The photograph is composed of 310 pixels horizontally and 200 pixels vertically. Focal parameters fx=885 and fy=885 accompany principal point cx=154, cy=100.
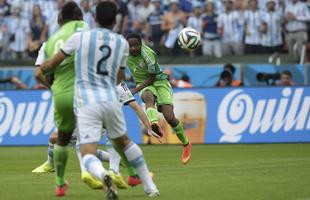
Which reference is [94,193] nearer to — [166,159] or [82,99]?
[82,99]

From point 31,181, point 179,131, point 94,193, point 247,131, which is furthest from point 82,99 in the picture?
point 247,131

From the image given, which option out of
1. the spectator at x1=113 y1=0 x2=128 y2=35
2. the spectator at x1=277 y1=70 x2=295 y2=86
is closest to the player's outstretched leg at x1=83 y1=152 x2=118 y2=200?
the spectator at x1=277 y1=70 x2=295 y2=86

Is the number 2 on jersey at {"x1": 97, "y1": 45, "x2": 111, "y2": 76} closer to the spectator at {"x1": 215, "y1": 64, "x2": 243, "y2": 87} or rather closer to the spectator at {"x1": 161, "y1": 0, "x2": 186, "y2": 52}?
the spectator at {"x1": 215, "y1": 64, "x2": 243, "y2": 87}

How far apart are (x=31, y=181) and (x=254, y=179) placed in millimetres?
3387

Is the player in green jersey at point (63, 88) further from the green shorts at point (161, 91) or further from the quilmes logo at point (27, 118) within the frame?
the quilmes logo at point (27, 118)

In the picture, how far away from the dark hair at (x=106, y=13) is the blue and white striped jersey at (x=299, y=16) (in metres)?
16.6

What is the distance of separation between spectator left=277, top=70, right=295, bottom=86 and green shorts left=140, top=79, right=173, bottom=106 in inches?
284

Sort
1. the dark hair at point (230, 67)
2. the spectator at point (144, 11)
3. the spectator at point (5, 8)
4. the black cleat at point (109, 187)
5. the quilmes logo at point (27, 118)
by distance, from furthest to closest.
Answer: the spectator at point (5, 8)
the spectator at point (144, 11)
the dark hair at point (230, 67)
the quilmes logo at point (27, 118)
the black cleat at point (109, 187)

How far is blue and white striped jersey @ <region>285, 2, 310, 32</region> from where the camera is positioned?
2644 centimetres

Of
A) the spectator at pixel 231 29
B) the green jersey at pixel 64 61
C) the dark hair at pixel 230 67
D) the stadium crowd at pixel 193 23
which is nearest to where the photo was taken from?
the green jersey at pixel 64 61

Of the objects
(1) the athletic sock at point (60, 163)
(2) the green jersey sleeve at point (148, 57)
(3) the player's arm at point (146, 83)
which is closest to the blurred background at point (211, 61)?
(3) the player's arm at point (146, 83)

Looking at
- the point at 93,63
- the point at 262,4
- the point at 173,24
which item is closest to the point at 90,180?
the point at 93,63

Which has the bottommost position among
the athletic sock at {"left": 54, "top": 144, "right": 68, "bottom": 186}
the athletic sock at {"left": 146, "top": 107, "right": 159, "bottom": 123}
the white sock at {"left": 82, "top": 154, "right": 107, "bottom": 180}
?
the athletic sock at {"left": 146, "top": 107, "right": 159, "bottom": 123}

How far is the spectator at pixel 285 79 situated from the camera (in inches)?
966
